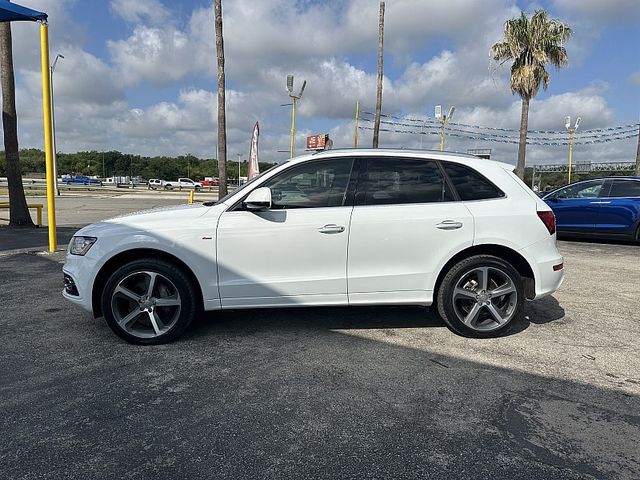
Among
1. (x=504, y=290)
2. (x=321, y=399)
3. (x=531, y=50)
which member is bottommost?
(x=321, y=399)

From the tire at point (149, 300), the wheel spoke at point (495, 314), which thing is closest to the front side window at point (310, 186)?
the tire at point (149, 300)

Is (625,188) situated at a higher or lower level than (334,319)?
higher

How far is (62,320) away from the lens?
191 inches

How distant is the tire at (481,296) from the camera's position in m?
4.25

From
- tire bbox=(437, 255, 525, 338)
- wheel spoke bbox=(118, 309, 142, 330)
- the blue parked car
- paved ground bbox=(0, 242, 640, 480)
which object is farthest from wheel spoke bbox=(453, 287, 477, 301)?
the blue parked car

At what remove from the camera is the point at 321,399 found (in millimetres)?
3170

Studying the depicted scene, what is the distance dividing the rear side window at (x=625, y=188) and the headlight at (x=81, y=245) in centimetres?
1095

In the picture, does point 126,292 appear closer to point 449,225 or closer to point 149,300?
point 149,300

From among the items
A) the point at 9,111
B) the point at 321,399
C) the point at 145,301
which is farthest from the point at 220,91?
the point at 321,399

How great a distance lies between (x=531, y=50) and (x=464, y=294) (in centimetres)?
2157

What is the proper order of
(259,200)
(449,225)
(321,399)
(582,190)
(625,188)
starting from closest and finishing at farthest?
(321,399) < (259,200) < (449,225) < (625,188) < (582,190)

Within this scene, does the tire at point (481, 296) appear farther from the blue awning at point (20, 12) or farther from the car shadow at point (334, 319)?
the blue awning at point (20, 12)

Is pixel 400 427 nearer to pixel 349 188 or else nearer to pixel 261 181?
pixel 349 188

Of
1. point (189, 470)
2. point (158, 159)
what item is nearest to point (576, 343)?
point (189, 470)
